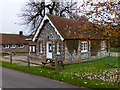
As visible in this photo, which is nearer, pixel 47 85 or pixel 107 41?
pixel 107 41

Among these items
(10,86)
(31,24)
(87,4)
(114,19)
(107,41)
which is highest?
(31,24)

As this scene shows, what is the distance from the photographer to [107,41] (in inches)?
211

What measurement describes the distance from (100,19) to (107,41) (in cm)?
87

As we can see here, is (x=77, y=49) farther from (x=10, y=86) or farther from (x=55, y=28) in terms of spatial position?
Result: (x=10, y=86)

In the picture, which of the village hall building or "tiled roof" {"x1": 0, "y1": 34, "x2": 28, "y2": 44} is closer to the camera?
the village hall building

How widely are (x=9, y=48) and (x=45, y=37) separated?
2076 centimetres

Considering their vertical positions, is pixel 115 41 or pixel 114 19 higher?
pixel 114 19

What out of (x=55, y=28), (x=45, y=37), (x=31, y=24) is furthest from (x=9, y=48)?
(x=55, y=28)

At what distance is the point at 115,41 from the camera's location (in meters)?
5.28

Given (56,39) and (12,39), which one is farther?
(12,39)

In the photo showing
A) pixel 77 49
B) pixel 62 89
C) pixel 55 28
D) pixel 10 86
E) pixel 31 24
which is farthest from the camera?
pixel 31 24

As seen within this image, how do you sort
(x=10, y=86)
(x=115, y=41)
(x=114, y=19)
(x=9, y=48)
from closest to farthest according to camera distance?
1. (x=114, y=19)
2. (x=115, y=41)
3. (x=10, y=86)
4. (x=9, y=48)

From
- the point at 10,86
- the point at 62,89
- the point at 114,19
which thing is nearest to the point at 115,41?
the point at 114,19

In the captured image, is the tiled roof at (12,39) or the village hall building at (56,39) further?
the tiled roof at (12,39)
